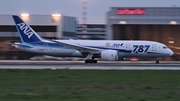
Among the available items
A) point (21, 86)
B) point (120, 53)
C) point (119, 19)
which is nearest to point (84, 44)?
point (120, 53)

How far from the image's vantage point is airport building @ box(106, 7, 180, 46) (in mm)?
70750

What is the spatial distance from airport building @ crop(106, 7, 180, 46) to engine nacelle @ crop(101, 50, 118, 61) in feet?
79.6

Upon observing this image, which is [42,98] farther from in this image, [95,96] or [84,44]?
[84,44]

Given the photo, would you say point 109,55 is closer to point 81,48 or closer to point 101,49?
point 101,49

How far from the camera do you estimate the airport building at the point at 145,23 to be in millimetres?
70750

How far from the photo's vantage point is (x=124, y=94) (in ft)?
58.1

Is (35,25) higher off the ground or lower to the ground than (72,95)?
higher

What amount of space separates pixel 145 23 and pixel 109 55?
25.9m

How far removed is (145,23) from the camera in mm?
71188

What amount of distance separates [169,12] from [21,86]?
175ft

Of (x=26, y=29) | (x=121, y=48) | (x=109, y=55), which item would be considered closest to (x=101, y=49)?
(x=109, y=55)

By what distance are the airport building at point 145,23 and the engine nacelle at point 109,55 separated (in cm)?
2427

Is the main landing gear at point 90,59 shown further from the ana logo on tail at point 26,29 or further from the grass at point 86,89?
the grass at point 86,89

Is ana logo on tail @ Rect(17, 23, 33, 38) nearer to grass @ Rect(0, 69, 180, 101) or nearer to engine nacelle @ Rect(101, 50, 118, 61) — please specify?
engine nacelle @ Rect(101, 50, 118, 61)
